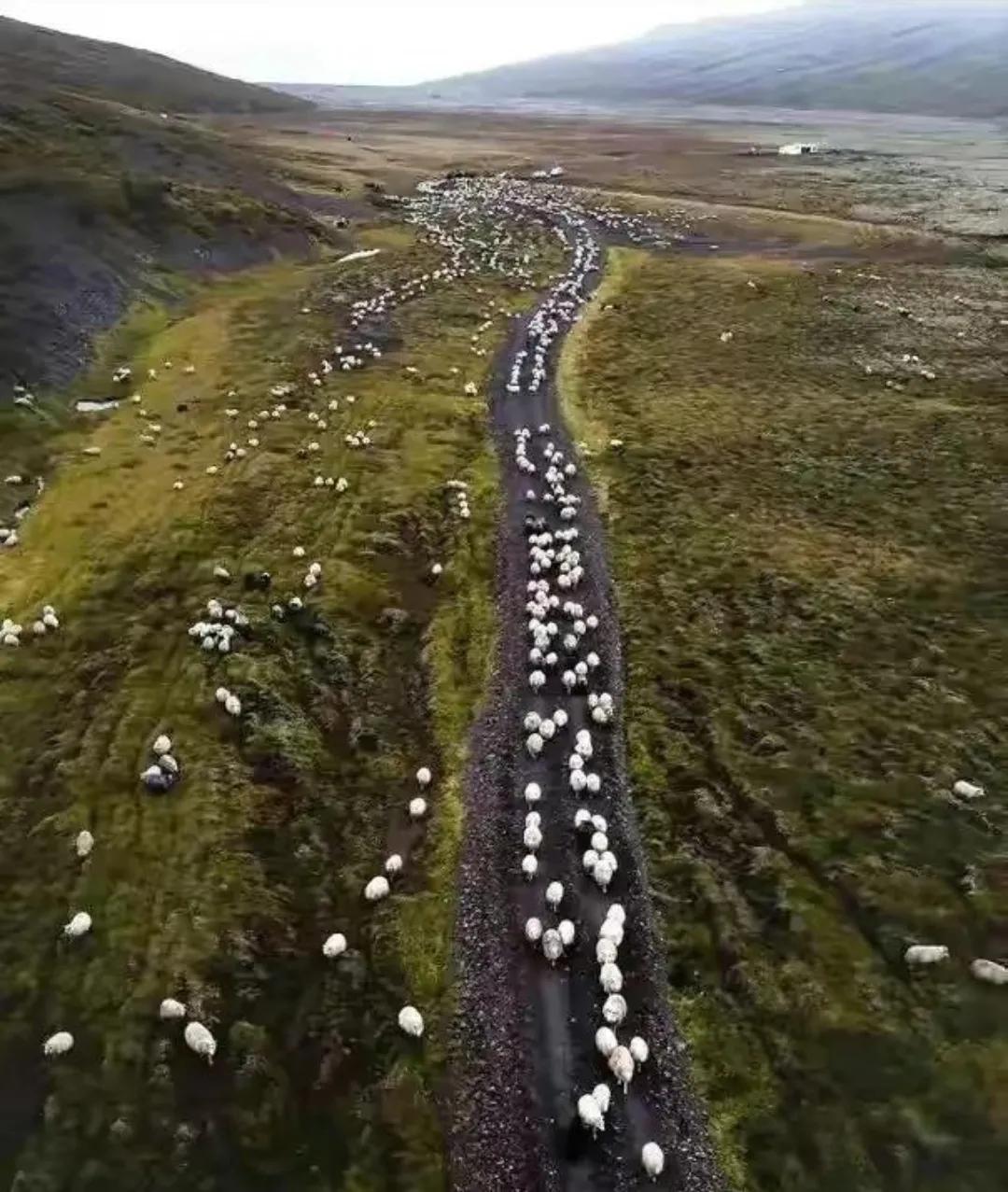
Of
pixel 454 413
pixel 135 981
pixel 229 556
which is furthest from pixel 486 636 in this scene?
pixel 454 413

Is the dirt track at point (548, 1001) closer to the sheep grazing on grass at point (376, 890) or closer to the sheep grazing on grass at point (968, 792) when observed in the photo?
the sheep grazing on grass at point (376, 890)

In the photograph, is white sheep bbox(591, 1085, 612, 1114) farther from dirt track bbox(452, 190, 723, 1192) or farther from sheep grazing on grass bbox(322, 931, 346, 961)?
sheep grazing on grass bbox(322, 931, 346, 961)

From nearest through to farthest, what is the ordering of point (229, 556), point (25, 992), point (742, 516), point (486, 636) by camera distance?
1. point (25, 992)
2. point (486, 636)
3. point (229, 556)
4. point (742, 516)

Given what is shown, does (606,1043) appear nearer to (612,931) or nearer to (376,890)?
(612,931)

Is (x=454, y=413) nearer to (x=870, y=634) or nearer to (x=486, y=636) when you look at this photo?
(x=486, y=636)

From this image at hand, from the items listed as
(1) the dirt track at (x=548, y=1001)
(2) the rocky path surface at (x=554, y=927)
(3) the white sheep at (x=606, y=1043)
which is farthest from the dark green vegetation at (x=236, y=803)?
(3) the white sheep at (x=606, y=1043)

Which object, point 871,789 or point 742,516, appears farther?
point 742,516
